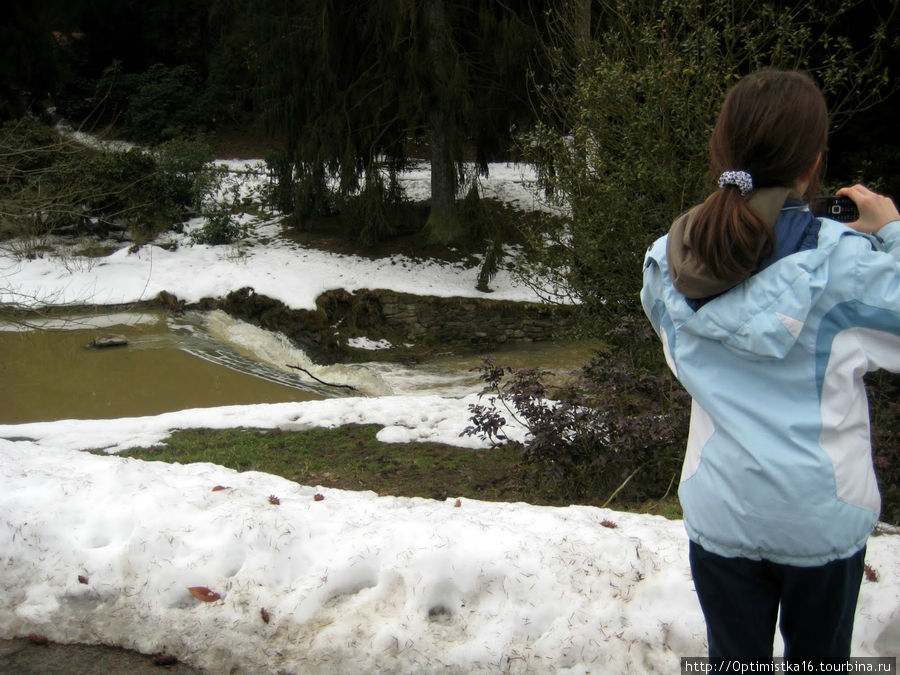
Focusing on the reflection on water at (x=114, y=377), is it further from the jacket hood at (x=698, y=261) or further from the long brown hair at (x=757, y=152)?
the long brown hair at (x=757, y=152)

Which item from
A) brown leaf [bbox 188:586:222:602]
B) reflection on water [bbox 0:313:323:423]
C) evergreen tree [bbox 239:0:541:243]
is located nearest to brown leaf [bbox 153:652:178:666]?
brown leaf [bbox 188:586:222:602]

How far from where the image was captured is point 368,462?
6.88 m

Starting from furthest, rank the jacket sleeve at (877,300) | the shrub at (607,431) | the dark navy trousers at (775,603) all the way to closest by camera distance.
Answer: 1. the shrub at (607,431)
2. the dark navy trousers at (775,603)
3. the jacket sleeve at (877,300)

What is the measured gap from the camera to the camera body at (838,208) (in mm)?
1922

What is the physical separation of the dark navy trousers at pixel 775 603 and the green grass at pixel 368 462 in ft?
9.40

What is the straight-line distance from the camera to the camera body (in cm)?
192

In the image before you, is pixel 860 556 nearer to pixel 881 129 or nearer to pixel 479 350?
pixel 881 129

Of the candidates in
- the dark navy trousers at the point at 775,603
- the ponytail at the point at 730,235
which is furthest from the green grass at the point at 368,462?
the ponytail at the point at 730,235

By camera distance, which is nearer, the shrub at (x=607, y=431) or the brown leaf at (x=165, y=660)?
the brown leaf at (x=165, y=660)

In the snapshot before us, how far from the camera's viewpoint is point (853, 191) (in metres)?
1.89

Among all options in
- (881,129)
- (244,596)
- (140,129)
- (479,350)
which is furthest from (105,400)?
(140,129)

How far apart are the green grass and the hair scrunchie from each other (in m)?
3.29

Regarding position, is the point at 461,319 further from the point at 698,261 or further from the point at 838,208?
the point at 698,261

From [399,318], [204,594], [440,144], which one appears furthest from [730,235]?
[440,144]
